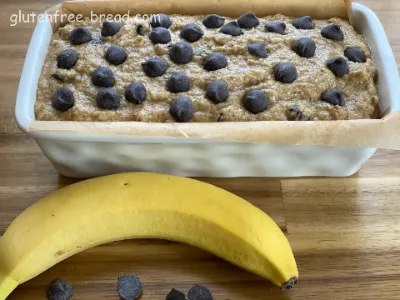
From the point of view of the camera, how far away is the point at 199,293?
3.42 feet

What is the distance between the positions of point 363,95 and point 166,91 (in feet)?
1.52

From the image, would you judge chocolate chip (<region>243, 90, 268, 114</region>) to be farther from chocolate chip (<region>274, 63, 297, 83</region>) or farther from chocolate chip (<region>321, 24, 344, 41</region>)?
chocolate chip (<region>321, 24, 344, 41</region>)

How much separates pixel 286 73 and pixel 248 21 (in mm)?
219

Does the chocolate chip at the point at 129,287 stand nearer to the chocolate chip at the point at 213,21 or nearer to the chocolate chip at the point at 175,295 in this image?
the chocolate chip at the point at 175,295

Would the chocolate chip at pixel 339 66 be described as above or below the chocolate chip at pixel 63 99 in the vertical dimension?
above

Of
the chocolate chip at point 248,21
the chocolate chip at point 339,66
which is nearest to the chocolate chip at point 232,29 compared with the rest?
the chocolate chip at point 248,21

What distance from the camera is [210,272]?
1087mm

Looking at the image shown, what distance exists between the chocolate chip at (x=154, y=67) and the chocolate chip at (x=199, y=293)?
502mm

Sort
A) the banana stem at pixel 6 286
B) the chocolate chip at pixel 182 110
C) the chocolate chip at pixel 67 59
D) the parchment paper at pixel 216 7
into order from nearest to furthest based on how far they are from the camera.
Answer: the banana stem at pixel 6 286 < the chocolate chip at pixel 182 110 < the chocolate chip at pixel 67 59 < the parchment paper at pixel 216 7

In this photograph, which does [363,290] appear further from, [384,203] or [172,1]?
[172,1]

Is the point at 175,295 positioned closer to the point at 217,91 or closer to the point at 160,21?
the point at 217,91

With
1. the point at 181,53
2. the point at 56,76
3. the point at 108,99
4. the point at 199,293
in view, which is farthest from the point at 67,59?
the point at 199,293

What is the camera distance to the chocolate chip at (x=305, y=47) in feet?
4.01

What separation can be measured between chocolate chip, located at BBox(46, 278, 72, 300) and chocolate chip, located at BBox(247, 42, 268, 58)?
2.25 ft
